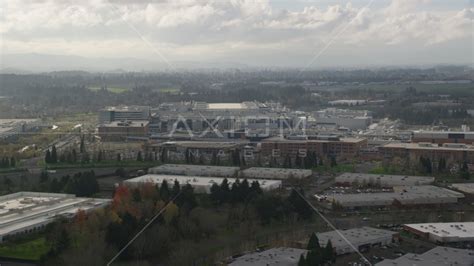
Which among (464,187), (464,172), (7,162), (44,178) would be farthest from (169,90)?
(464,187)

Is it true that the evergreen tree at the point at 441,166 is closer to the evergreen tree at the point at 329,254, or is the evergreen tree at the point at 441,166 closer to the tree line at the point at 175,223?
the tree line at the point at 175,223

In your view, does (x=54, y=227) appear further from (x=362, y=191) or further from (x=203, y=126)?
(x=203, y=126)

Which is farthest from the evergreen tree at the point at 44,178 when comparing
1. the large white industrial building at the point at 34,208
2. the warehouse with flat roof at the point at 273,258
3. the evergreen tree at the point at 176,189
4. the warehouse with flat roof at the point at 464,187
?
the warehouse with flat roof at the point at 464,187

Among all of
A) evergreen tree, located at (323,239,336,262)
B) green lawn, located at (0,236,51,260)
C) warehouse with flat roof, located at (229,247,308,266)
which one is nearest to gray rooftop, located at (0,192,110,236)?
green lawn, located at (0,236,51,260)

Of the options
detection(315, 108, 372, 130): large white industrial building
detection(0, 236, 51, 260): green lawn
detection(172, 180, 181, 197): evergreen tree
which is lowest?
detection(0, 236, 51, 260): green lawn

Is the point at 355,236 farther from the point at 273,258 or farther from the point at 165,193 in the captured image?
the point at 165,193

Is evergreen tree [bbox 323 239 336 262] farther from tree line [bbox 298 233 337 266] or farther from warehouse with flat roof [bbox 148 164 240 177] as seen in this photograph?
warehouse with flat roof [bbox 148 164 240 177]
